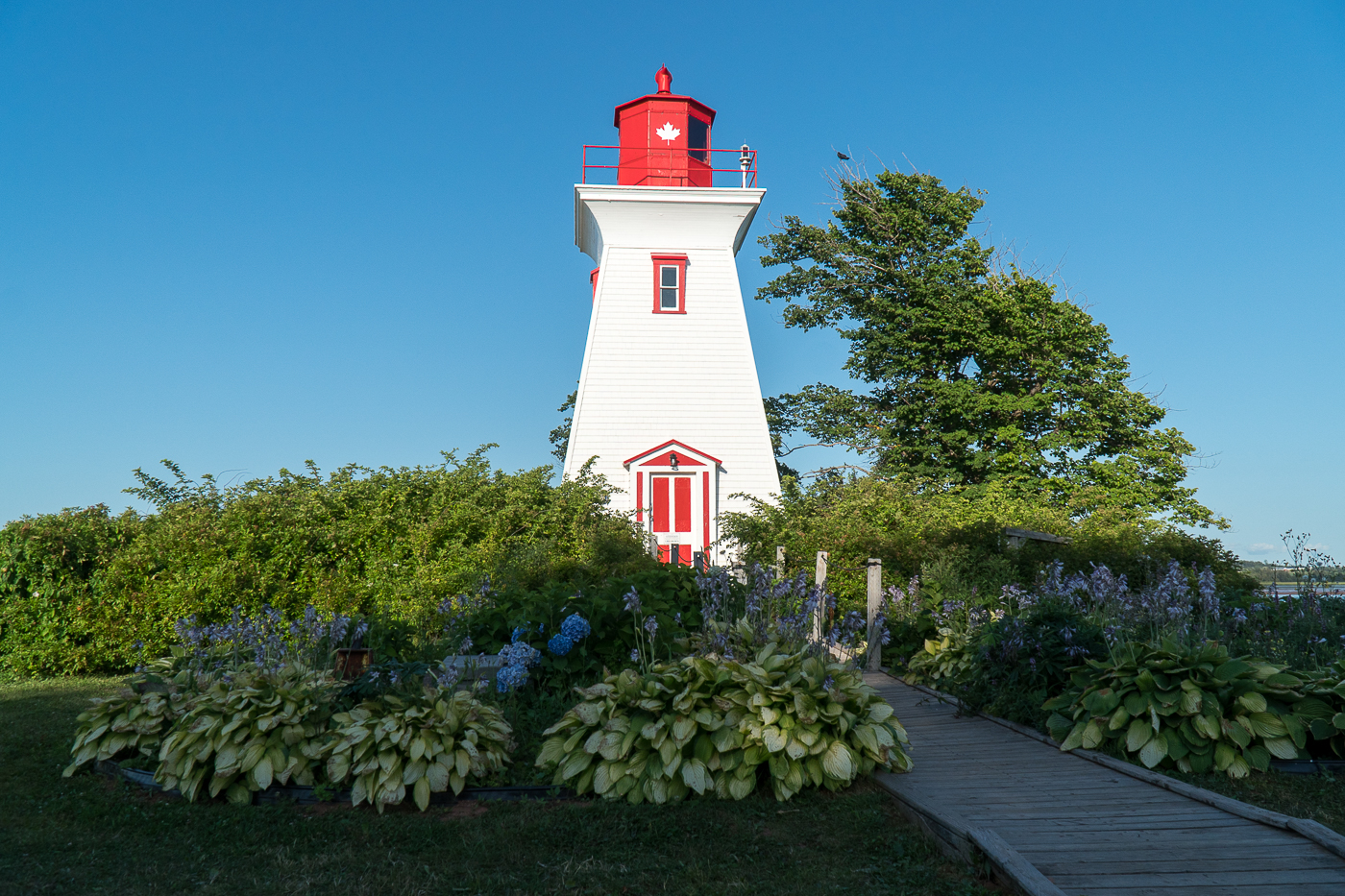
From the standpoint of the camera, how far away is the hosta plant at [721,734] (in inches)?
187

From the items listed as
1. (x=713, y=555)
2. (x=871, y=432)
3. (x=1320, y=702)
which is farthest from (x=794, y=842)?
(x=871, y=432)

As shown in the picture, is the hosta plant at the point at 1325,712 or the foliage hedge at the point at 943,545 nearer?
the hosta plant at the point at 1325,712

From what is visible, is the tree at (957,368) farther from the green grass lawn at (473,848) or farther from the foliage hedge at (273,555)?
the green grass lawn at (473,848)

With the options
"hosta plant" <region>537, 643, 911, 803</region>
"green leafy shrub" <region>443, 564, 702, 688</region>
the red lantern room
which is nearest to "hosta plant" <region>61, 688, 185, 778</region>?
"green leafy shrub" <region>443, 564, 702, 688</region>

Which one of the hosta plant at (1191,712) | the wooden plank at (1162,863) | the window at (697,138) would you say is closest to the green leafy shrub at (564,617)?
the hosta plant at (1191,712)

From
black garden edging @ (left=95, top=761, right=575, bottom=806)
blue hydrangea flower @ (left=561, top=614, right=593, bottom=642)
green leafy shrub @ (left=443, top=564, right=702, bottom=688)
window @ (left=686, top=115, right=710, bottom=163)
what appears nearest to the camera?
black garden edging @ (left=95, top=761, right=575, bottom=806)

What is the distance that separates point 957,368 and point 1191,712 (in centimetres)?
1844

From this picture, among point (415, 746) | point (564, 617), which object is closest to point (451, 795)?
point (415, 746)

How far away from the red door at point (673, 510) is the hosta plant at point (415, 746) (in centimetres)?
1123

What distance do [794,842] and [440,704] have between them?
2.08 meters

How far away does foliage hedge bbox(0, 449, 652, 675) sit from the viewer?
1057cm

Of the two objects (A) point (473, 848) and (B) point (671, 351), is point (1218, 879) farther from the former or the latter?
(B) point (671, 351)

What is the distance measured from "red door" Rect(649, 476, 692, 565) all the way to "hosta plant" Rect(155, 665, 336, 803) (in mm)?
11188

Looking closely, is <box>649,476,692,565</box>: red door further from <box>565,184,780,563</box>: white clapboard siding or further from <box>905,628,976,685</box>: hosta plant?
<box>905,628,976,685</box>: hosta plant
